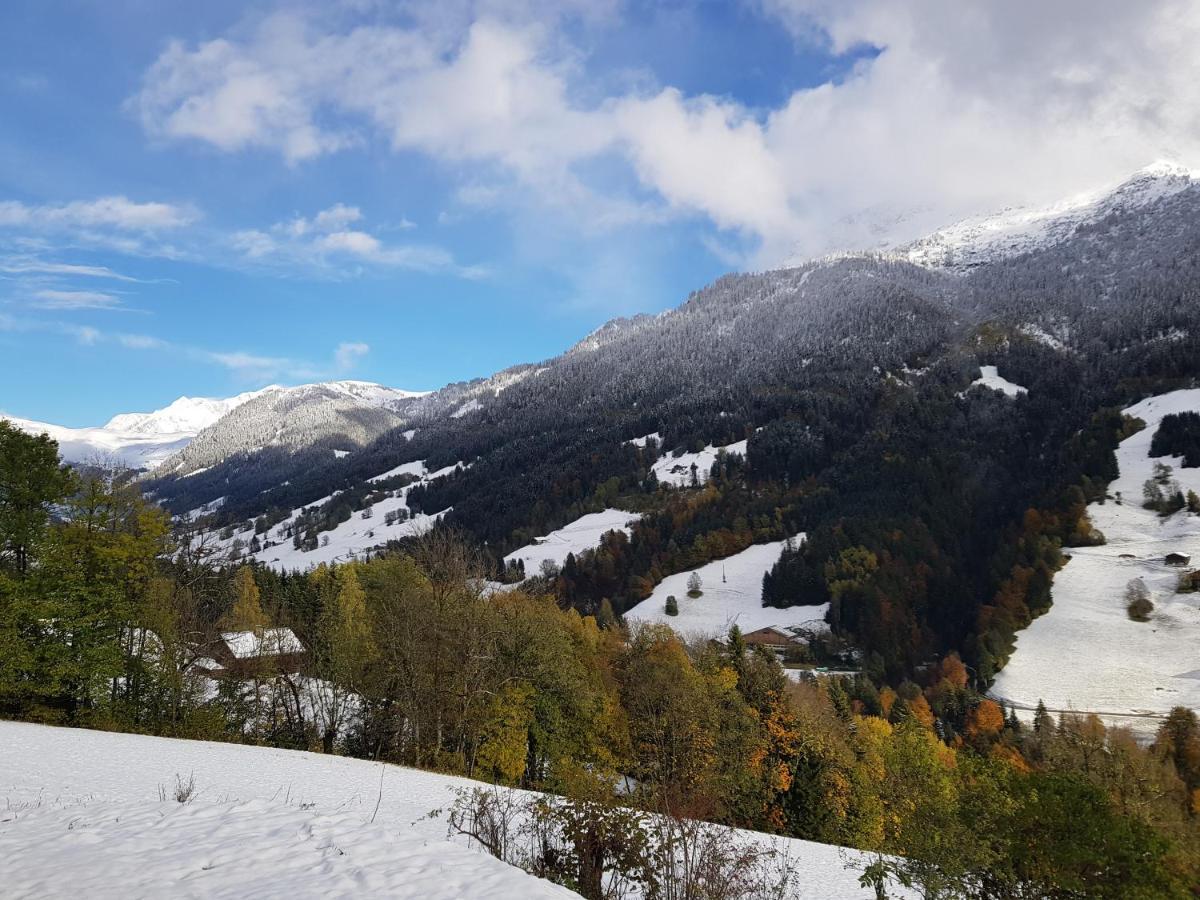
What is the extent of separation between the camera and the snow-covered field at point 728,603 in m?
135

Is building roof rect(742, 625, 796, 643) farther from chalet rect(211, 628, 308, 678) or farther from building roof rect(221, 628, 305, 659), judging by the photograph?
chalet rect(211, 628, 308, 678)

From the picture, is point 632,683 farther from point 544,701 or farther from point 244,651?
point 244,651

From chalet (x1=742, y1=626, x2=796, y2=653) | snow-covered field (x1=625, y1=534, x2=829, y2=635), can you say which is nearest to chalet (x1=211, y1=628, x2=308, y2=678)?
snow-covered field (x1=625, y1=534, x2=829, y2=635)

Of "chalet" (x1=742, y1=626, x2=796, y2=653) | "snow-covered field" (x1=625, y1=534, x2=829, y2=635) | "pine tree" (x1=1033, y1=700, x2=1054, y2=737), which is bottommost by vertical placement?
"pine tree" (x1=1033, y1=700, x2=1054, y2=737)

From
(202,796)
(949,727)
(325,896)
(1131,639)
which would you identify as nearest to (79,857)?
(325,896)

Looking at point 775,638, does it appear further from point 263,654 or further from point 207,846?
point 207,846

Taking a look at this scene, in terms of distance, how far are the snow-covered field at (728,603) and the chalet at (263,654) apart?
297ft

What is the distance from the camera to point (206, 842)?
465 inches

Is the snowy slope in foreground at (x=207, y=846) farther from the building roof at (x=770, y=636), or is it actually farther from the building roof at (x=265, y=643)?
the building roof at (x=770, y=636)

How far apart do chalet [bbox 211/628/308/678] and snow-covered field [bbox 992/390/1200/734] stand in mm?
99030

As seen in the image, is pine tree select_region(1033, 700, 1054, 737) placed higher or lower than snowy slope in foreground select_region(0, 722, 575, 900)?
lower

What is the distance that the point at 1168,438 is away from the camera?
160 metres

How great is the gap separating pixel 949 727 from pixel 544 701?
7669 centimetres

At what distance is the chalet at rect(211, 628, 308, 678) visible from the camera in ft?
120
